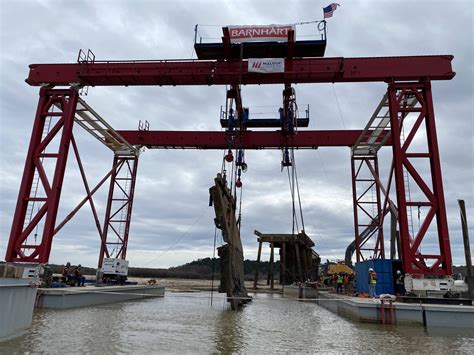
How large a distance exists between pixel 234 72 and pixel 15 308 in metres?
11.9

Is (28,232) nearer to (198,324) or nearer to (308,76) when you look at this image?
(198,324)

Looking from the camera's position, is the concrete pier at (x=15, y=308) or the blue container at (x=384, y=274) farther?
the blue container at (x=384, y=274)

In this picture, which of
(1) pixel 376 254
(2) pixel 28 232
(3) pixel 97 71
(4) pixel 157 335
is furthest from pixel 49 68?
(1) pixel 376 254

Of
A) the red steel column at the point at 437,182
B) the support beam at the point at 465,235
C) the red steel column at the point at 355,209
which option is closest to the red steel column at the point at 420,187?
the red steel column at the point at 437,182

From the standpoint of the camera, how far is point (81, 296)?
590 inches

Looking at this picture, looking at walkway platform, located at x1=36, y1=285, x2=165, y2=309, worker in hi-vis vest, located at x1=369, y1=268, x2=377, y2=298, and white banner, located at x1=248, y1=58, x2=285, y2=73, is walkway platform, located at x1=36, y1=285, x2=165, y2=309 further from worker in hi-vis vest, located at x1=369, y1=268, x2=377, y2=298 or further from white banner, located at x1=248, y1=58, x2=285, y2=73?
white banner, located at x1=248, y1=58, x2=285, y2=73

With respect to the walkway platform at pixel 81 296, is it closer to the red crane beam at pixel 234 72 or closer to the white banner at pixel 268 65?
the red crane beam at pixel 234 72

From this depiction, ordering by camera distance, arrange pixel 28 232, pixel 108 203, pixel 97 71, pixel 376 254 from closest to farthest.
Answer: pixel 28 232 < pixel 97 71 < pixel 376 254 < pixel 108 203

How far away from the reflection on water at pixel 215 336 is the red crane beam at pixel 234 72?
31.9 ft

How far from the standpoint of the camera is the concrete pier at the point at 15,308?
24.9 feet

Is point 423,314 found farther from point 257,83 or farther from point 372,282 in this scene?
point 257,83

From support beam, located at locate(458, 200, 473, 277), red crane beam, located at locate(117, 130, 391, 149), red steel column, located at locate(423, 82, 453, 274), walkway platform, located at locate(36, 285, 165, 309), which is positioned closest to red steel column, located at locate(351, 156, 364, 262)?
red crane beam, located at locate(117, 130, 391, 149)

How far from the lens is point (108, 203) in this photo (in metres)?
25.2

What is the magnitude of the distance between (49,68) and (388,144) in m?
19.0
